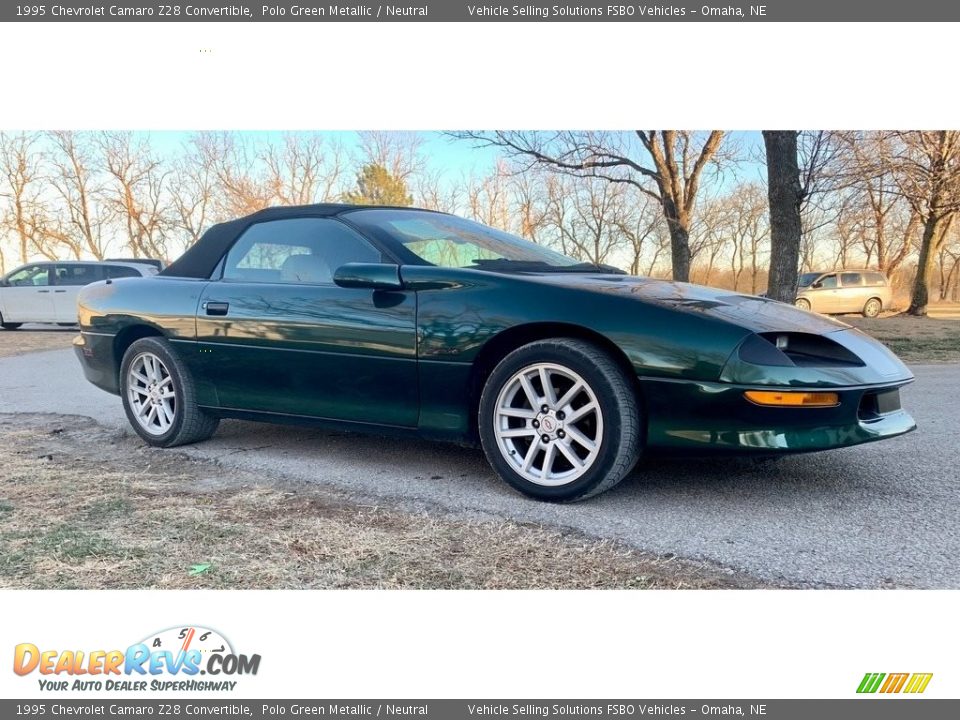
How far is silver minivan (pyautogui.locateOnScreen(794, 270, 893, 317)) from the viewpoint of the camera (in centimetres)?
2069

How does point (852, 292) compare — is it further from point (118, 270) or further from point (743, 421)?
point (743, 421)

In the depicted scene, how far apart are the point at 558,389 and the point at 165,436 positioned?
2486mm

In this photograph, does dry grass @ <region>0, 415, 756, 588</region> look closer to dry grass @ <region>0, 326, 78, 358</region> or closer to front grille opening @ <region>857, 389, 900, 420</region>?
front grille opening @ <region>857, 389, 900, 420</region>

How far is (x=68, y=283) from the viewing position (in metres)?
15.8

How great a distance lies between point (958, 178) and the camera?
45.5 feet

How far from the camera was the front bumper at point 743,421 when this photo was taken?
2.86 meters

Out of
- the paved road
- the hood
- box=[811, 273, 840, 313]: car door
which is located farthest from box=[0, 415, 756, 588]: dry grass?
box=[811, 273, 840, 313]: car door

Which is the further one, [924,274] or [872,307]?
[872,307]

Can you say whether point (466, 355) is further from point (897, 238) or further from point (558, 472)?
point (897, 238)

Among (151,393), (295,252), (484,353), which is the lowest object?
(151,393)

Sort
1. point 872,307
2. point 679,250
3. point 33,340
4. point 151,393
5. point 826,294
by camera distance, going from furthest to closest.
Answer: point 872,307
point 826,294
point 679,250
point 33,340
point 151,393

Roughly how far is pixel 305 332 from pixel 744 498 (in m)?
2.18

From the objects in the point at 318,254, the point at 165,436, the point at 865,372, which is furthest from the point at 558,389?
the point at 165,436

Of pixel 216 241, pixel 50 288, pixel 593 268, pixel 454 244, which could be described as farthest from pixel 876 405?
pixel 50 288
